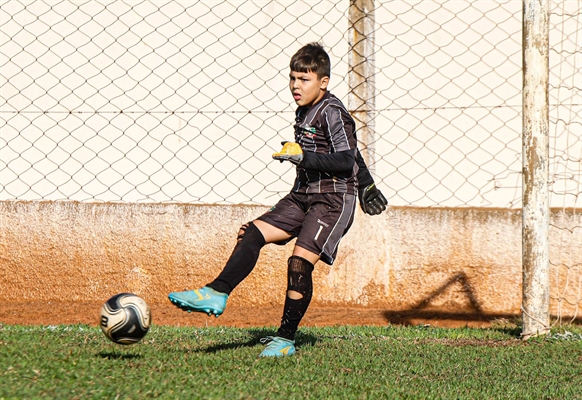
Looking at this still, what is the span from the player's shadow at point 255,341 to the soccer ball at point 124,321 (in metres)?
0.52


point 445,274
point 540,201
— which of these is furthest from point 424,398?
point 445,274

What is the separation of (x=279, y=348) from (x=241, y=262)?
520mm

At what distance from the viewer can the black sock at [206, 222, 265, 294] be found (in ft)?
15.0

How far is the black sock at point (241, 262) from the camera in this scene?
4.57 metres

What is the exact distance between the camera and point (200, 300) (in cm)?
438

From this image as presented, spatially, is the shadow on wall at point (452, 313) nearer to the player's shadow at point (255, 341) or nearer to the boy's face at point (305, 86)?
the player's shadow at point (255, 341)

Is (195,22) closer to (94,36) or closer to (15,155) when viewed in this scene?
(94,36)

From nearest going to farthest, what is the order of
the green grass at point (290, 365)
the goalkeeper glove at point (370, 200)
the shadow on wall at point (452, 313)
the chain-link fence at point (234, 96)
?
the green grass at point (290, 365)
the goalkeeper glove at point (370, 200)
the shadow on wall at point (452, 313)
the chain-link fence at point (234, 96)

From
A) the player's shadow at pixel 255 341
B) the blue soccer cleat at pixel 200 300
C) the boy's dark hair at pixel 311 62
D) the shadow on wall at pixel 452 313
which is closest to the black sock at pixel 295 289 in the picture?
the player's shadow at pixel 255 341

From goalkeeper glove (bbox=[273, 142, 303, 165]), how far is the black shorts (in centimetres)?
46

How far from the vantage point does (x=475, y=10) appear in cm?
735

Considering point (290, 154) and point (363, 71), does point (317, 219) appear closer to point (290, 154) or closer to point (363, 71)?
point (290, 154)

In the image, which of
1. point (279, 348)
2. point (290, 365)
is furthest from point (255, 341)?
point (290, 365)

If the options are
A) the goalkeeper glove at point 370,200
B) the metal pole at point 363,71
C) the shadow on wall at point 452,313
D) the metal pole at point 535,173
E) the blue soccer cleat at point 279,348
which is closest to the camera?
the blue soccer cleat at point 279,348
